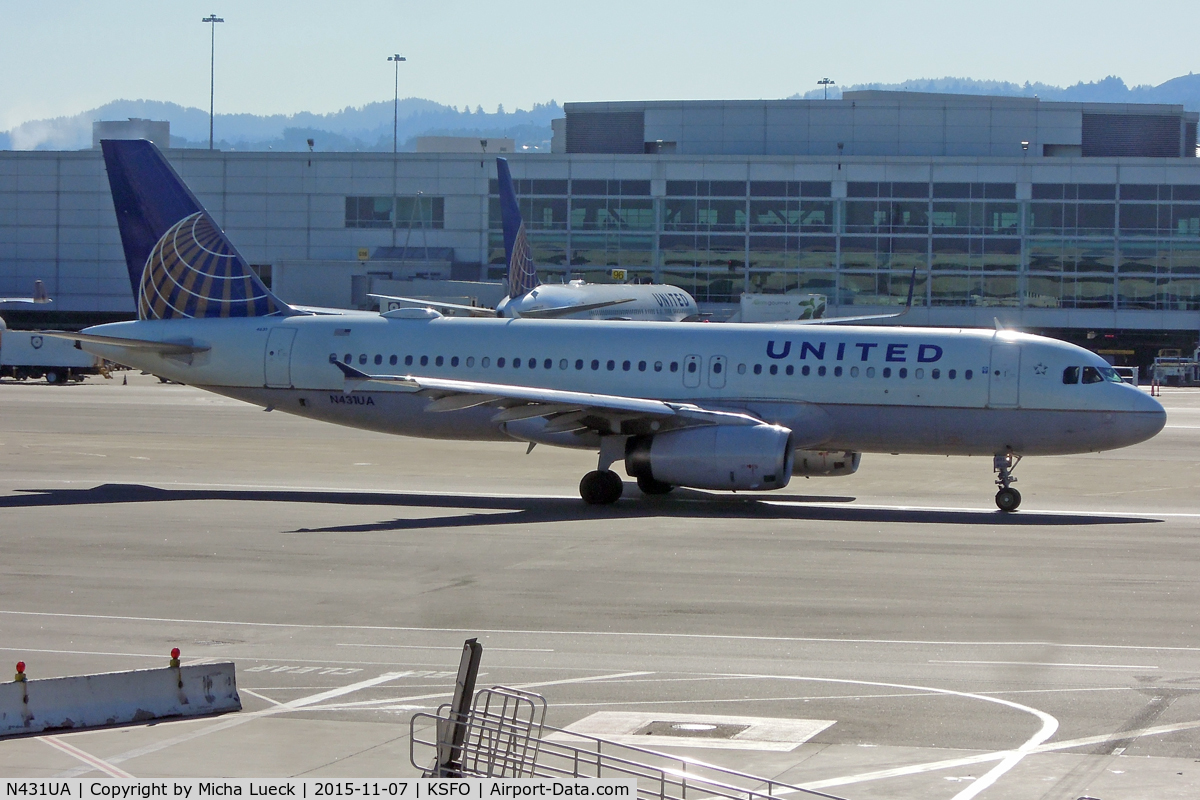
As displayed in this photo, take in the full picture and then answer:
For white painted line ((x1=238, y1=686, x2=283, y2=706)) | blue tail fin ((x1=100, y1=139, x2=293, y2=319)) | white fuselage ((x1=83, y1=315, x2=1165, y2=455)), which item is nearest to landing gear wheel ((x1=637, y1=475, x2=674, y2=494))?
white fuselage ((x1=83, y1=315, x2=1165, y2=455))

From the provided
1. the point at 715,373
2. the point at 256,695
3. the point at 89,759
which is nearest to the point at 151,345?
the point at 715,373

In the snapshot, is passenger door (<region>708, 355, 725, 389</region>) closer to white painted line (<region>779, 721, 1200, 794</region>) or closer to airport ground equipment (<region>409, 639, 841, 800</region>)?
white painted line (<region>779, 721, 1200, 794</region>)

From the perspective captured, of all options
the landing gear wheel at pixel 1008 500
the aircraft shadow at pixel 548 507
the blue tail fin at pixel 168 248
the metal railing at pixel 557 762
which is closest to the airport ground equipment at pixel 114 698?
the metal railing at pixel 557 762

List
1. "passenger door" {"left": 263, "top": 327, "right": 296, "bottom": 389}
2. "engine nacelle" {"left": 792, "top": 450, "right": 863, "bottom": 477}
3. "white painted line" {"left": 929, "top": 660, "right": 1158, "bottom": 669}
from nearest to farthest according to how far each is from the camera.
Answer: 1. "white painted line" {"left": 929, "top": 660, "right": 1158, "bottom": 669}
2. "engine nacelle" {"left": 792, "top": 450, "right": 863, "bottom": 477}
3. "passenger door" {"left": 263, "top": 327, "right": 296, "bottom": 389}

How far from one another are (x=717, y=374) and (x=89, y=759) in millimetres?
22005

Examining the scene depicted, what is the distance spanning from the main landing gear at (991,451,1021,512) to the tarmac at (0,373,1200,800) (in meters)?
0.41

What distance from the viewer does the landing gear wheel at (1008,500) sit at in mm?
30578

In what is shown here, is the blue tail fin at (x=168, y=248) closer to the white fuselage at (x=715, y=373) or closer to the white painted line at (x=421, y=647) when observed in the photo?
the white fuselage at (x=715, y=373)

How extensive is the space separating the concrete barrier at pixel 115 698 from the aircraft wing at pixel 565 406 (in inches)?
596

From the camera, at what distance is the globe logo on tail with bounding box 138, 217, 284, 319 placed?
35812 mm

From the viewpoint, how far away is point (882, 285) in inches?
3927

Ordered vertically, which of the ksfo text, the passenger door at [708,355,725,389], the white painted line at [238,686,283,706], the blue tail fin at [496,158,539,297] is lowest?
the white painted line at [238,686,283,706]

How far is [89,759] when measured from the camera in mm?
11797

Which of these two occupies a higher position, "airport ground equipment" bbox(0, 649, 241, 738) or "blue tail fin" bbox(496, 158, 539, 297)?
"blue tail fin" bbox(496, 158, 539, 297)
